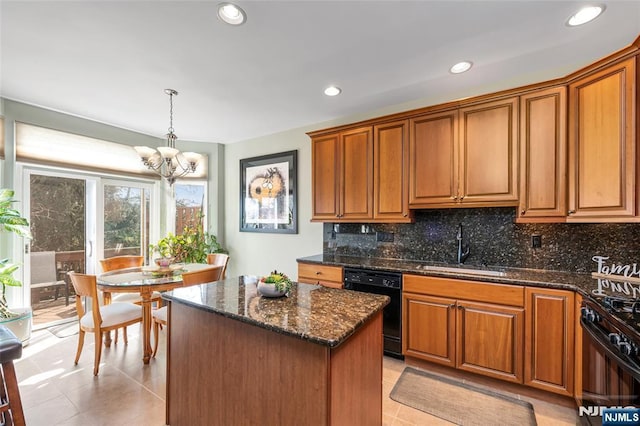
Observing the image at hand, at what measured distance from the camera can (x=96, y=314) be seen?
2496mm

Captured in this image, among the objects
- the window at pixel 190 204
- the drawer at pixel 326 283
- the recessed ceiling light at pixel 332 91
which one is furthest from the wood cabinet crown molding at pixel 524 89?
the window at pixel 190 204

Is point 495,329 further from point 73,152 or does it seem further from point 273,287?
point 73,152

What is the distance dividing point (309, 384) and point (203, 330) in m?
0.76

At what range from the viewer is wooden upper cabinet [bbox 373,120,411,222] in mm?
2906

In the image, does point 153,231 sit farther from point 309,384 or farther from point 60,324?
point 309,384

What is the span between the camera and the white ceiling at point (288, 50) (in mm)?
1794

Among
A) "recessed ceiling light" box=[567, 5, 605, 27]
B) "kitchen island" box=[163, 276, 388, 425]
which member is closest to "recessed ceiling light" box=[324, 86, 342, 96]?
"recessed ceiling light" box=[567, 5, 605, 27]

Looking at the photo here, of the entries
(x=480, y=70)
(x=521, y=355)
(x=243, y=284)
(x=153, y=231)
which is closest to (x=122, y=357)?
(x=243, y=284)

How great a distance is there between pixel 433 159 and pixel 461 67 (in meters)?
0.82

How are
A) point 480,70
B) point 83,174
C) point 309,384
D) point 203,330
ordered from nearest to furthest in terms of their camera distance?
point 309,384
point 203,330
point 480,70
point 83,174

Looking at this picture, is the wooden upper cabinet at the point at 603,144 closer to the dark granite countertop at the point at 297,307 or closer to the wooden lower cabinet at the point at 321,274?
the dark granite countertop at the point at 297,307

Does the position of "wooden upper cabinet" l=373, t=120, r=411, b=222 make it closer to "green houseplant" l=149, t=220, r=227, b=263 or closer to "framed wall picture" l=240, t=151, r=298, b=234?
"framed wall picture" l=240, t=151, r=298, b=234

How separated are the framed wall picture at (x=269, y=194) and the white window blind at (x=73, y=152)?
5.22ft

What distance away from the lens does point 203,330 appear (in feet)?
5.35
